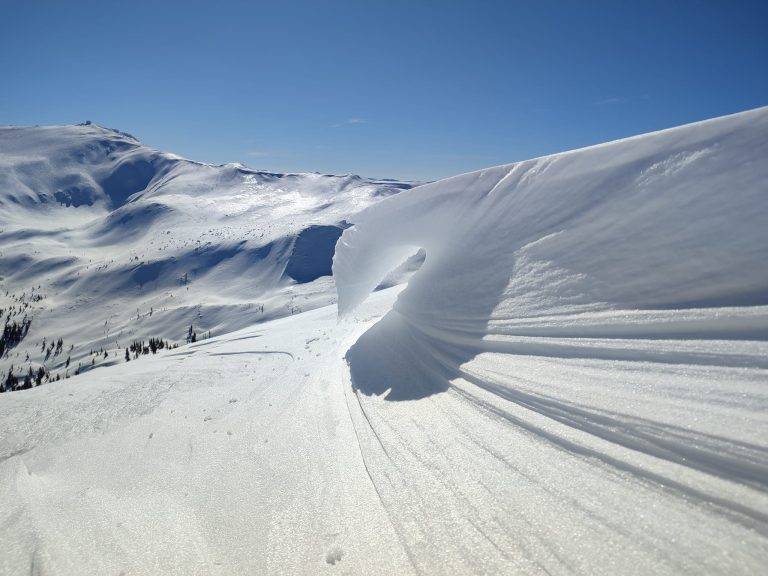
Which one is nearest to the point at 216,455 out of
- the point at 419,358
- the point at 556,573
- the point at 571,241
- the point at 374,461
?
the point at 374,461

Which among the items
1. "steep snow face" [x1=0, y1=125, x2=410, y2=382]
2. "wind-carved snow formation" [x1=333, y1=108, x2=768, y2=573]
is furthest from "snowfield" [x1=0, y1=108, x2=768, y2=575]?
"steep snow face" [x1=0, y1=125, x2=410, y2=382]

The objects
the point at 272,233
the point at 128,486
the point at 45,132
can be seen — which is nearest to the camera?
the point at 128,486

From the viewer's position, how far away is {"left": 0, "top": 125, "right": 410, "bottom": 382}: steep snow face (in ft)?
117

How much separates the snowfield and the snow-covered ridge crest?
17 millimetres

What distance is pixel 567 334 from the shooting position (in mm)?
3094

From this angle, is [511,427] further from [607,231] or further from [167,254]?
[167,254]

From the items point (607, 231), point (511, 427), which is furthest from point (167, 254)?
point (511, 427)

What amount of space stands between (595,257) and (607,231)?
0.25m

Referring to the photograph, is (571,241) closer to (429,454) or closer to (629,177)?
(629,177)

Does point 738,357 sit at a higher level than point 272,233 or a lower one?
lower

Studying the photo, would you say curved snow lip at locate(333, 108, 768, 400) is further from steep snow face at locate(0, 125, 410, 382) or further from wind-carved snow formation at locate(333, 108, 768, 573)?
steep snow face at locate(0, 125, 410, 382)

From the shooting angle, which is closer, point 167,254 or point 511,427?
point 511,427

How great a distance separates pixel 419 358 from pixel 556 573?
271 centimetres

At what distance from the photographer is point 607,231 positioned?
11.0 ft
